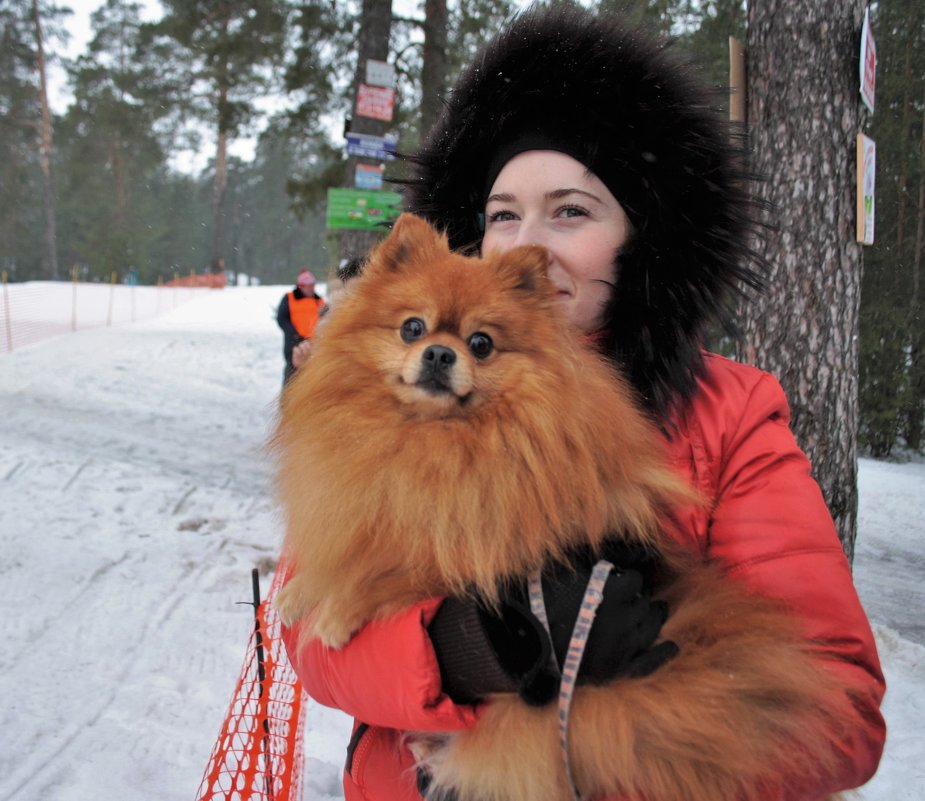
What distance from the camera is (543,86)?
2008mm

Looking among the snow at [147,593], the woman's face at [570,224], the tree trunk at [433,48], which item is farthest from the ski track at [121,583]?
the tree trunk at [433,48]

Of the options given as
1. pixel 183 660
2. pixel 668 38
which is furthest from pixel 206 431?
pixel 668 38

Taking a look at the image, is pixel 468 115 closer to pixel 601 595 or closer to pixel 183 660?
pixel 601 595

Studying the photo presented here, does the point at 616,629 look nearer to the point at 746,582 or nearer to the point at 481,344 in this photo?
the point at 746,582

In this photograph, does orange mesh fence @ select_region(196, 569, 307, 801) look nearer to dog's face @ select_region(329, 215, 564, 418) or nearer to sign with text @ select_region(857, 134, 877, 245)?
dog's face @ select_region(329, 215, 564, 418)

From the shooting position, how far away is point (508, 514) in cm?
156

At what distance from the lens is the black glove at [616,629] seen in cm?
137

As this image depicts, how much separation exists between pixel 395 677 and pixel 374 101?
336 inches

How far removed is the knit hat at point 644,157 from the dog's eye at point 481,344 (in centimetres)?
38

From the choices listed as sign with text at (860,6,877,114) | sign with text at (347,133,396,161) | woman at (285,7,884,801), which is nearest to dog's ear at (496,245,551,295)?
woman at (285,7,884,801)

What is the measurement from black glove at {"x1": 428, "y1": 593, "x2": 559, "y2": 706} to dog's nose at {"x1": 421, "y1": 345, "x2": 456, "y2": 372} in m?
0.52

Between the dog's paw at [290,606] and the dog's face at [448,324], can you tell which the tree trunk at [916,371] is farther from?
the dog's paw at [290,606]

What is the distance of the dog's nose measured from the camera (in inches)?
63.3

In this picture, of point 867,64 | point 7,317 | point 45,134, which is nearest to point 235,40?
point 7,317
